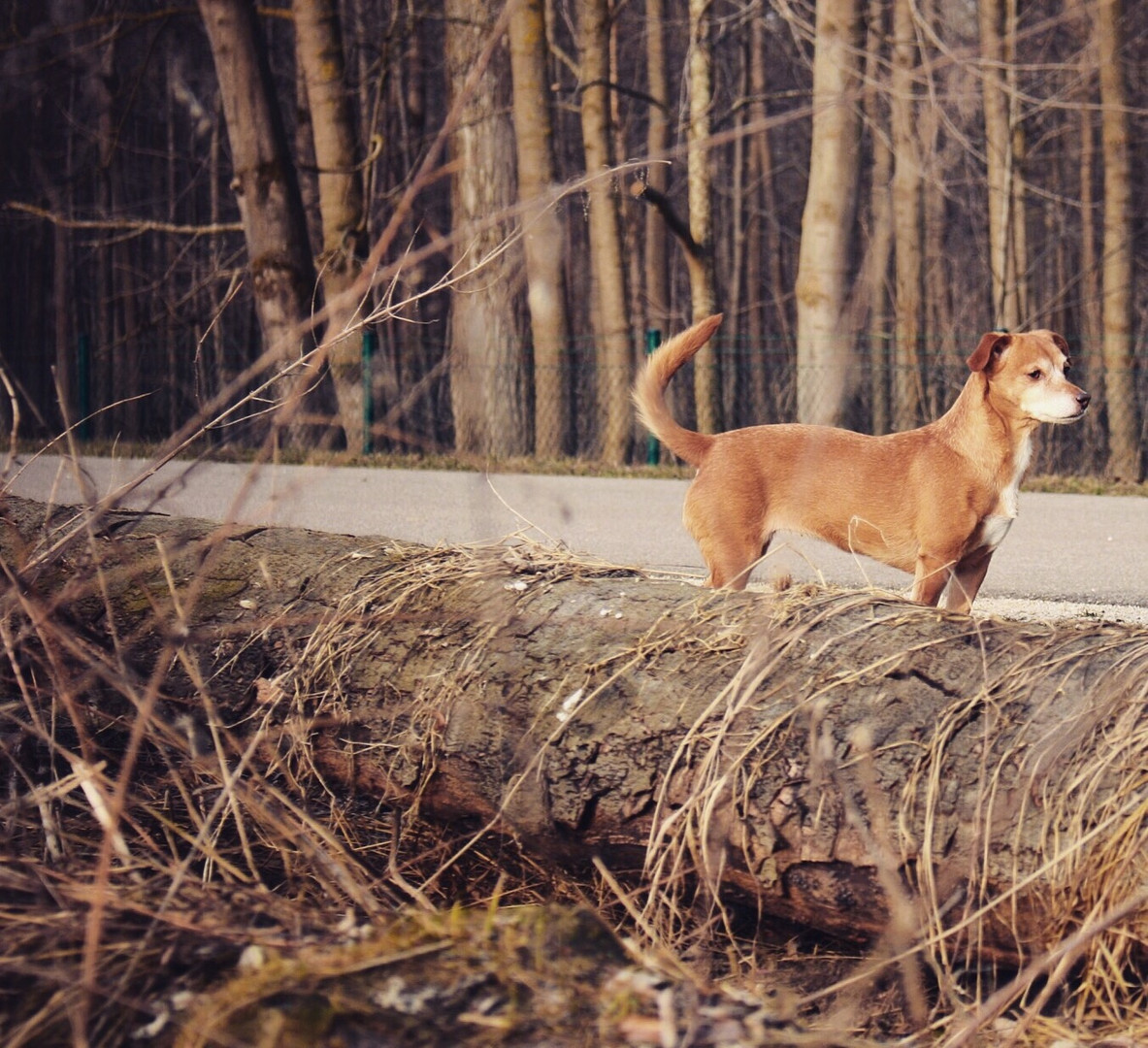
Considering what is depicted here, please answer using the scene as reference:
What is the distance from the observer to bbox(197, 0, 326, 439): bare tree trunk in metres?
13.5

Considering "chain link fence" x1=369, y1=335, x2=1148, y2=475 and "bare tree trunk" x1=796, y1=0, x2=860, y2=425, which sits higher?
"bare tree trunk" x1=796, y1=0, x2=860, y2=425

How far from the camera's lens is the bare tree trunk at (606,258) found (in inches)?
575

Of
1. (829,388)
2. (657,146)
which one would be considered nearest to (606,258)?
(829,388)

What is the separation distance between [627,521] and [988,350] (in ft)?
13.2

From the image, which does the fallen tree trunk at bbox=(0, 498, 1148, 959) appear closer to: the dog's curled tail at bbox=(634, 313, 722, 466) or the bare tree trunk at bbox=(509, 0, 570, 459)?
the dog's curled tail at bbox=(634, 313, 722, 466)

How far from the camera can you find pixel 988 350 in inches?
201

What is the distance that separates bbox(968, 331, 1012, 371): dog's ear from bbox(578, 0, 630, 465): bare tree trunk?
30.7 ft

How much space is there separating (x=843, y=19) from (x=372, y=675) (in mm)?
→ 11337

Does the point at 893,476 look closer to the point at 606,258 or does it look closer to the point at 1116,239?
the point at 606,258

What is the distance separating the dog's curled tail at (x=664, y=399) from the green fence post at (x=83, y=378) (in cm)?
1312

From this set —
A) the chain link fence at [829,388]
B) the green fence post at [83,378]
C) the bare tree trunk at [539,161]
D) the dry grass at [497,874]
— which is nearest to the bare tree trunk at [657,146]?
the chain link fence at [829,388]

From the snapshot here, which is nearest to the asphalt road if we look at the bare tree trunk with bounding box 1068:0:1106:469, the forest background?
the forest background

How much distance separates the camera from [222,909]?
6.27 feet

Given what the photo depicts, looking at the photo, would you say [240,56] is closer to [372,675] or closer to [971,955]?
[372,675]
